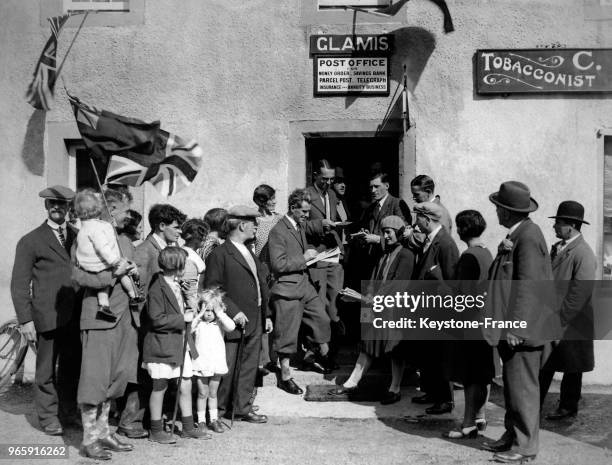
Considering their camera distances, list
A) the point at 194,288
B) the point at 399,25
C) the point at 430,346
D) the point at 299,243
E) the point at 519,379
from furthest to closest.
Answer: the point at 399,25
the point at 299,243
the point at 430,346
the point at 194,288
the point at 519,379

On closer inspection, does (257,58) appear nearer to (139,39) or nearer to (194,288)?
(139,39)

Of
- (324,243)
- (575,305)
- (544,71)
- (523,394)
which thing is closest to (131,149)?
(324,243)

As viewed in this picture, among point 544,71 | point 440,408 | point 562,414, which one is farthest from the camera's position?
point 544,71

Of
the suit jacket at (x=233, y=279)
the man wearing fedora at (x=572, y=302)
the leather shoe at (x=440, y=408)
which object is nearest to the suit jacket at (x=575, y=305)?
the man wearing fedora at (x=572, y=302)

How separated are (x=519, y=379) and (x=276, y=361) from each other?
3.12 meters

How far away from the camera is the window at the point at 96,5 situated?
932 centimetres

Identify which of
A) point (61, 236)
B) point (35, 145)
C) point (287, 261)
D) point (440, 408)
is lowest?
point (440, 408)

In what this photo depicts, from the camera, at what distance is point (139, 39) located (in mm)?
9203

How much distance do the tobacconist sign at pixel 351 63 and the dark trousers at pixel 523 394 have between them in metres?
3.86

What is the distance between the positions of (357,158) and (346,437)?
386 centimetres

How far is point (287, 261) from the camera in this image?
7.98 meters

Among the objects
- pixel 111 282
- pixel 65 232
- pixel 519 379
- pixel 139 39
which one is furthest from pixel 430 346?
pixel 139 39

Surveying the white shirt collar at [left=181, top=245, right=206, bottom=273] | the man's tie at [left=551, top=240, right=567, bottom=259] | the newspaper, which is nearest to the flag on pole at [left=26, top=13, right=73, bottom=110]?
the white shirt collar at [left=181, top=245, right=206, bottom=273]

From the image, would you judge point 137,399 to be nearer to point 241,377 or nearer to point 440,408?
point 241,377
